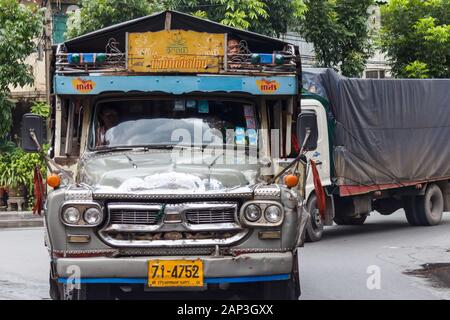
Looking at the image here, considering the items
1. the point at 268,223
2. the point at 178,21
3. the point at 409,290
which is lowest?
the point at 409,290

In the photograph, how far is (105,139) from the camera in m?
8.49

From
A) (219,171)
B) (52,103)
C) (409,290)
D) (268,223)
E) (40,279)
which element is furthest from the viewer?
(40,279)

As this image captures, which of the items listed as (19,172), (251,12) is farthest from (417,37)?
(19,172)

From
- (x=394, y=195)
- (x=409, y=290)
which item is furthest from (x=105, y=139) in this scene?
(x=394, y=195)

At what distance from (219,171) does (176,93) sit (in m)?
1.38

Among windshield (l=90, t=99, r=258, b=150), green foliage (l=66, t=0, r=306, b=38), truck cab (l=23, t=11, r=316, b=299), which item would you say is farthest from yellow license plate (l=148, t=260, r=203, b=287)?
green foliage (l=66, t=0, r=306, b=38)

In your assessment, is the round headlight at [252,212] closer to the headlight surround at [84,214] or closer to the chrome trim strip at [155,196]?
the chrome trim strip at [155,196]

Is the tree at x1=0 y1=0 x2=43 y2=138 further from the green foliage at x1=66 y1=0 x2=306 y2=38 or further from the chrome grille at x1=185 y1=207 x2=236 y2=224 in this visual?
the chrome grille at x1=185 y1=207 x2=236 y2=224

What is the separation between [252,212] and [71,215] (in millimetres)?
1457

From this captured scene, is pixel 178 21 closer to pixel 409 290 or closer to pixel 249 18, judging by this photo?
pixel 409 290

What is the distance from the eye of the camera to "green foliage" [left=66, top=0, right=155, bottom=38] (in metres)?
21.0

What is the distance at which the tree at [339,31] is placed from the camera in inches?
960

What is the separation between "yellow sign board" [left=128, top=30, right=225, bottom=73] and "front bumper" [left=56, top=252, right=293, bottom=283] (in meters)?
2.50

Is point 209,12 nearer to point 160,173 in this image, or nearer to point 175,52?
point 175,52
